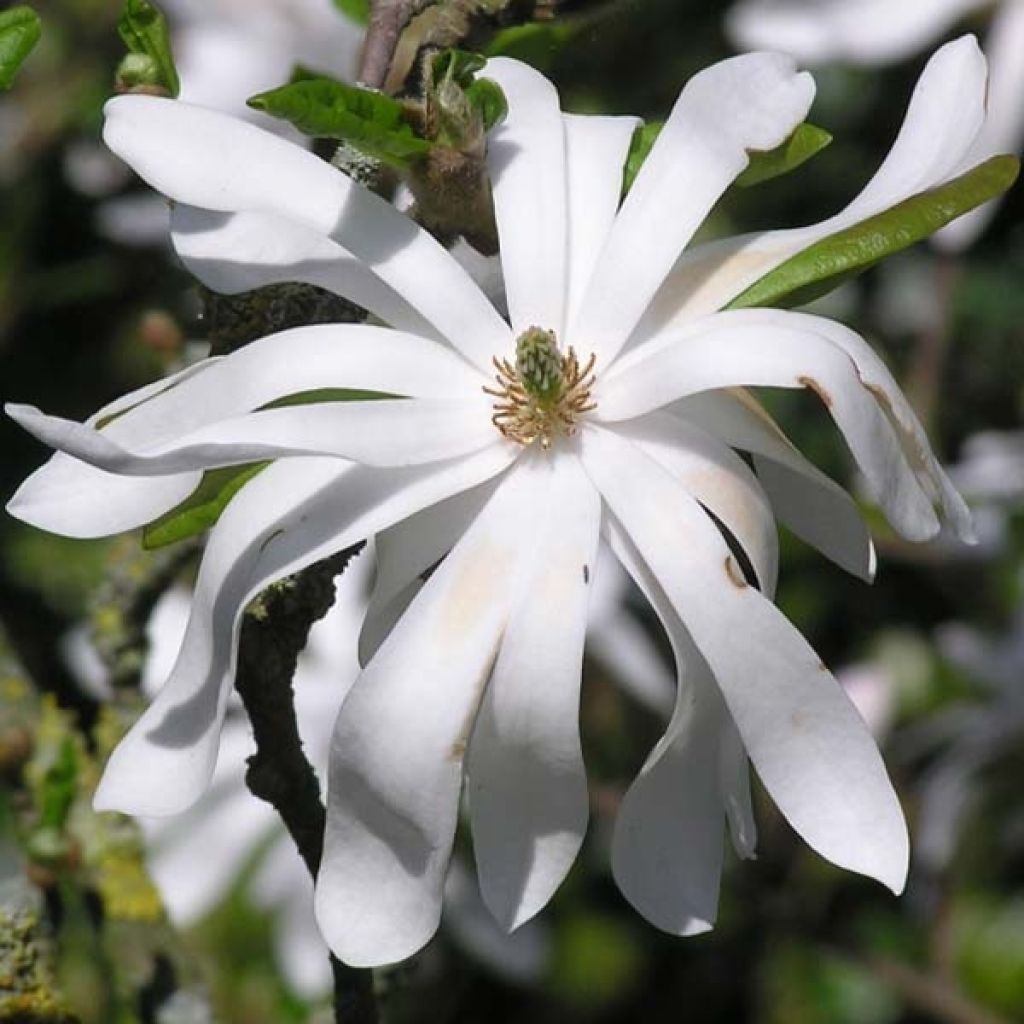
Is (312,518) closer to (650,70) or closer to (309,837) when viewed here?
(309,837)

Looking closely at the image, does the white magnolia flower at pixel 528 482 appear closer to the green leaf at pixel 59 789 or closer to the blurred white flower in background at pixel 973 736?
the green leaf at pixel 59 789

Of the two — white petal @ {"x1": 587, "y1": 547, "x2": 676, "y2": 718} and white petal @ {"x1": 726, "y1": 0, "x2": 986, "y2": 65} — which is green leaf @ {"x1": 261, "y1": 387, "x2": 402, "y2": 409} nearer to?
white petal @ {"x1": 587, "y1": 547, "x2": 676, "y2": 718}

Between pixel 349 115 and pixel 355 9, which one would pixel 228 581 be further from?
pixel 355 9

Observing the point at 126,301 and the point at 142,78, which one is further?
the point at 126,301

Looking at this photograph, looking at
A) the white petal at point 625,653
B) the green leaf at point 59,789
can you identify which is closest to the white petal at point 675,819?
the green leaf at point 59,789

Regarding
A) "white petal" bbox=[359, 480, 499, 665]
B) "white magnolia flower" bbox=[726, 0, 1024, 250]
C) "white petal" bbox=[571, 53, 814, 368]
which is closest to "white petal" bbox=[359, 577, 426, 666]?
"white petal" bbox=[359, 480, 499, 665]

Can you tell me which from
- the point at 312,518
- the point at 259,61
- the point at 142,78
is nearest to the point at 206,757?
the point at 312,518

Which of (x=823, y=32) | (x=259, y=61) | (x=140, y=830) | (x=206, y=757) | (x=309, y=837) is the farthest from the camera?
(x=823, y=32)
